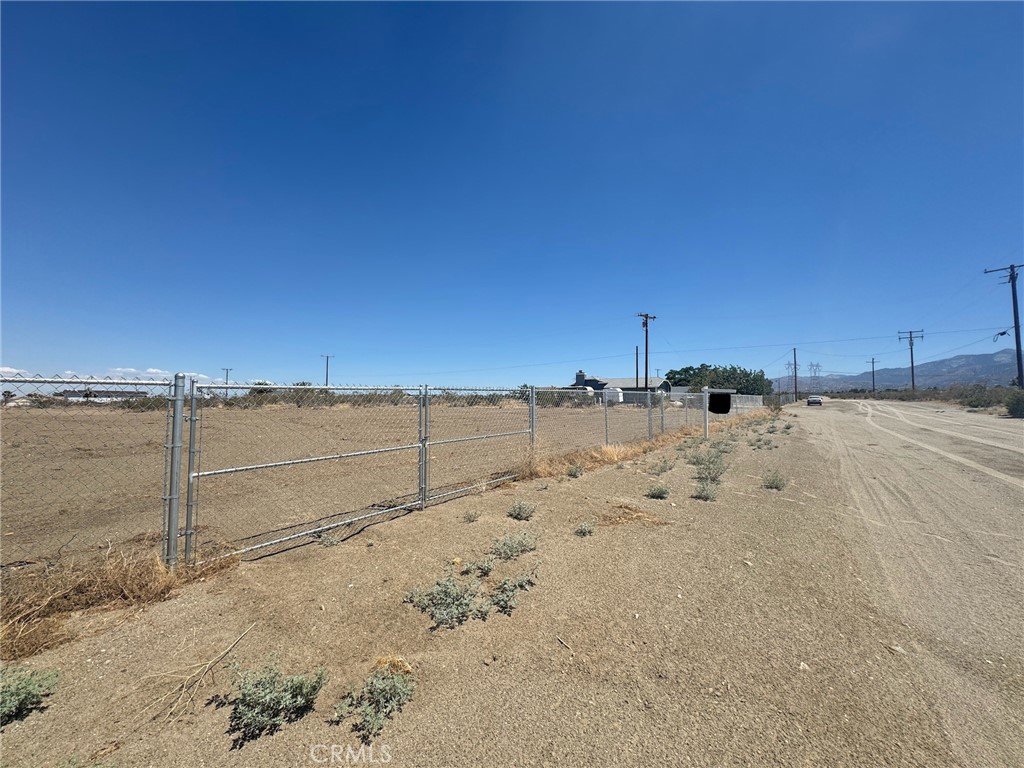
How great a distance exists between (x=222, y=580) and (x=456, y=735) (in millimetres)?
3181

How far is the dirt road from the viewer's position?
2611 millimetres

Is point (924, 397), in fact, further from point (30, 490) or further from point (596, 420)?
point (30, 490)

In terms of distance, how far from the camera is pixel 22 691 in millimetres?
2561

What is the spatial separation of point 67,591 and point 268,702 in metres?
2.66

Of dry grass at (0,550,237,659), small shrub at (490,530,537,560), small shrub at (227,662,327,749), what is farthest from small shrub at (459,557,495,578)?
dry grass at (0,550,237,659)

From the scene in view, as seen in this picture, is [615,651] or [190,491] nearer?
[615,651]

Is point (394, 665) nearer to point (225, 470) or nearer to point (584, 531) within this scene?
point (225, 470)

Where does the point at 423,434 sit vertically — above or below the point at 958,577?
above

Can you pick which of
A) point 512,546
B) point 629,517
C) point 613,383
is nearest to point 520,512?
point 512,546

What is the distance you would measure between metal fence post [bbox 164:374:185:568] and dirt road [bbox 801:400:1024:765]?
589 cm

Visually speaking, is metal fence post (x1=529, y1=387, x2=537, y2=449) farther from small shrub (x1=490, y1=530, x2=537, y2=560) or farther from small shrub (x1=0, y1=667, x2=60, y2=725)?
small shrub (x1=0, y1=667, x2=60, y2=725)

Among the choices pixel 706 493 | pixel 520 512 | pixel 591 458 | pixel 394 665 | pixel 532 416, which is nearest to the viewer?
pixel 394 665

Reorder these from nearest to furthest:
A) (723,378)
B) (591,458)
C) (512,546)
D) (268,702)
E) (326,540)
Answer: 1. (268,702)
2. (512,546)
3. (326,540)
4. (591,458)
5. (723,378)

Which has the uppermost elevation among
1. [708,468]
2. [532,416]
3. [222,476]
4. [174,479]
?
[532,416]
